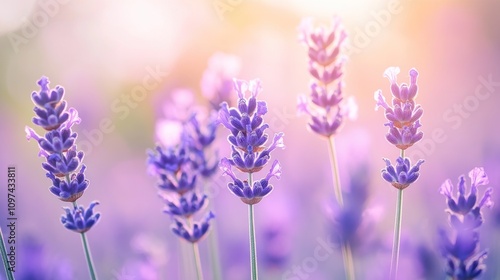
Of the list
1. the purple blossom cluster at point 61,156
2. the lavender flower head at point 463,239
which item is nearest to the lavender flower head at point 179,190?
the purple blossom cluster at point 61,156

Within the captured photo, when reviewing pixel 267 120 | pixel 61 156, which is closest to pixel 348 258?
pixel 61 156

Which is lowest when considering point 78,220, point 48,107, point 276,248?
point 276,248

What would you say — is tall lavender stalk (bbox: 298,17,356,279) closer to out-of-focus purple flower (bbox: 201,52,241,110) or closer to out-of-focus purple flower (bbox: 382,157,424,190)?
out-of-focus purple flower (bbox: 382,157,424,190)

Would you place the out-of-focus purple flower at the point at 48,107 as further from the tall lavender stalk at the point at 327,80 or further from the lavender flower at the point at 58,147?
the tall lavender stalk at the point at 327,80

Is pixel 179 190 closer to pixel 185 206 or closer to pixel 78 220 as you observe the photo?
pixel 185 206

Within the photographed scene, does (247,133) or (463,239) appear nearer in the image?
(463,239)

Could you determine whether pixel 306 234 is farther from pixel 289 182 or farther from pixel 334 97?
pixel 334 97

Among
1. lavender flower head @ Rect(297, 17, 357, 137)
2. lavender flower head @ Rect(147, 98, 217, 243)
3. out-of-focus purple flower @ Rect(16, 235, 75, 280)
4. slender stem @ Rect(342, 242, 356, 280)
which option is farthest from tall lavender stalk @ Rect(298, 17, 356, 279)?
out-of-focus purple flower @ Rect(16, 235, 75, 280)
